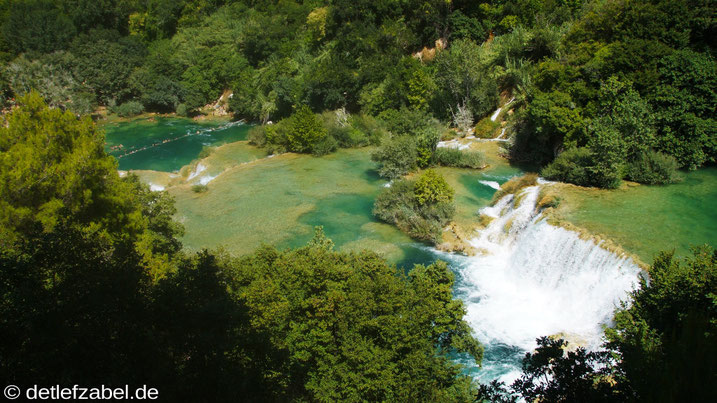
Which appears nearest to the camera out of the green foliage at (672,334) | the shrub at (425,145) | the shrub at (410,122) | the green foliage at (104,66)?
the green foliage at (672,334)

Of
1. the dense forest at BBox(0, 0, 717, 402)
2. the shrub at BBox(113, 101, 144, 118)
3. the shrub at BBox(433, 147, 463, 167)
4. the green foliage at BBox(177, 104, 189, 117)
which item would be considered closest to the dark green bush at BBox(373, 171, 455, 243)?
the dense forest at BBox(0, 0, 717, 402)

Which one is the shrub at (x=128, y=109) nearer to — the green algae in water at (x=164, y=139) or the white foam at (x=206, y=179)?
the green algae in water at (x=164, y=139)

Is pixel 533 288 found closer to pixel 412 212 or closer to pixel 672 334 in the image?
pixel 412 212

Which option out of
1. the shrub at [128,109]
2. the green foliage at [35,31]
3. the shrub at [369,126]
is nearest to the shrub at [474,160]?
the shrub at [369,126]

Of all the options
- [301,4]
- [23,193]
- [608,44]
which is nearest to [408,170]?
[608,44]

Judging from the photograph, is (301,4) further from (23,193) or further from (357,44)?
(23,193)
